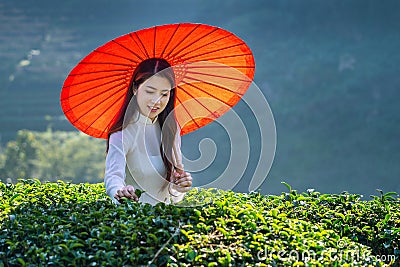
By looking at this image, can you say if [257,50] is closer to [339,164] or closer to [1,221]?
[339,164]

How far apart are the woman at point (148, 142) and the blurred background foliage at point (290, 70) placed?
591 cm

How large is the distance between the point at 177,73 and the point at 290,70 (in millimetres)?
9895

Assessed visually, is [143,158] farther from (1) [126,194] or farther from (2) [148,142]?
(1) [126,194]

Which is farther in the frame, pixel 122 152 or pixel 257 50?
pixel 257 50

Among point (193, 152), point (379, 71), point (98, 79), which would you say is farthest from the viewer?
point (379, 71)

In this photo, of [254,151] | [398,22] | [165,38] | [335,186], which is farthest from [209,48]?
[398,22]

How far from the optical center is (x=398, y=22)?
1241cm

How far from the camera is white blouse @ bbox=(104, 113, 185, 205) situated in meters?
2.85

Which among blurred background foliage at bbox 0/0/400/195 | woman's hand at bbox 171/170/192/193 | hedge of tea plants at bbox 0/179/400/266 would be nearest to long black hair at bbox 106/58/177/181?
woman's hand at bbox 171/170/192/193

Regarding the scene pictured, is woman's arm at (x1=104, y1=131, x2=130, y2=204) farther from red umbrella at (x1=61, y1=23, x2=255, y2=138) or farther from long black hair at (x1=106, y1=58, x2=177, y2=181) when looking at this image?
red umbrella at (x1=61, y1=23, x2=255, y2=138)

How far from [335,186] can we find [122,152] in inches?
291

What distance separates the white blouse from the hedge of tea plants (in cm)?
15

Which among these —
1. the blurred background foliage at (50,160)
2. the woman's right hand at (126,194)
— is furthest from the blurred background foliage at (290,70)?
the woman's right hand at (126,194)

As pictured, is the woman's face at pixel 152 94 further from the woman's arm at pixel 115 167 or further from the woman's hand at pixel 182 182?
the woman's hand at pixel 182 182
